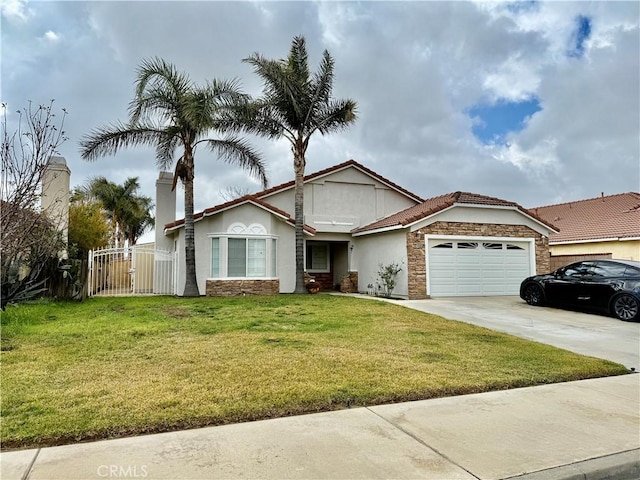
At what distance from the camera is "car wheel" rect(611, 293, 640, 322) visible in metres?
11.4

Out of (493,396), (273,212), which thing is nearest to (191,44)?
(273,212)

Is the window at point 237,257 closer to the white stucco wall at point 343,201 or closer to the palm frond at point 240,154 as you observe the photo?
the palm frond at point 240,154

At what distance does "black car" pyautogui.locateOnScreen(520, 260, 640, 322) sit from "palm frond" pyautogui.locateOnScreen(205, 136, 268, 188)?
11.9 metres

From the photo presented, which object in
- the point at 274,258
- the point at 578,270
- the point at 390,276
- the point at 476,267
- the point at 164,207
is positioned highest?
the point at 164,207

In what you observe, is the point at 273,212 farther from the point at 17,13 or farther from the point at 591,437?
the point at 591,437

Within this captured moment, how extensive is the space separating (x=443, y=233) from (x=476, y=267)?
2.16 meters

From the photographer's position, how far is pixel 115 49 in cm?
1350

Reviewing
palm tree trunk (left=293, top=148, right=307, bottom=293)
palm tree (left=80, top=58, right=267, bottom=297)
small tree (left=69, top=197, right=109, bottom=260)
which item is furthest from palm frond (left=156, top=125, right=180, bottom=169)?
small tree (left=69, top=197, right=109, bottom=260)

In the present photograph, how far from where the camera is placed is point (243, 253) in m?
18.0

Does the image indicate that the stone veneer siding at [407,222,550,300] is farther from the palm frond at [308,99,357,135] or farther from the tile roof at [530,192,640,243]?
the palm frond at [308,99,357,135]

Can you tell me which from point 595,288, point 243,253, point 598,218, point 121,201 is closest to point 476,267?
point 595,288

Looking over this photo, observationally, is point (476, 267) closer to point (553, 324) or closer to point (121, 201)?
point (553, 324)

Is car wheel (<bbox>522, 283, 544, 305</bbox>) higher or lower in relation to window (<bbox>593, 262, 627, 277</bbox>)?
lower

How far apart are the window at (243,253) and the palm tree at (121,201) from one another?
802 inches
